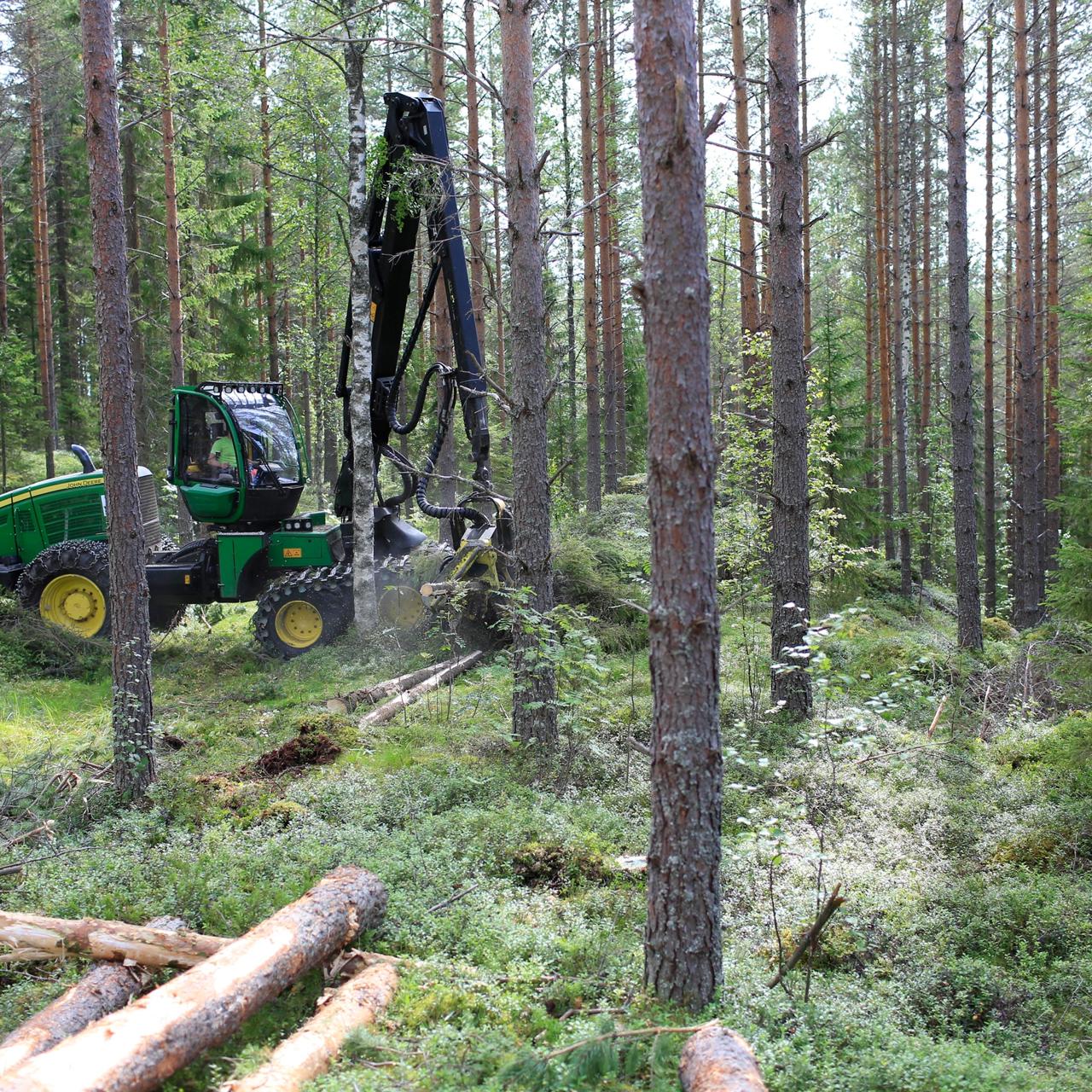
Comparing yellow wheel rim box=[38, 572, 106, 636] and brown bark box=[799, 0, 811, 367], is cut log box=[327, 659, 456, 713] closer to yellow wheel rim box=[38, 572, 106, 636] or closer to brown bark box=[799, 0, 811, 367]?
yellow wheel rim box=[38, 572, 106, 636]

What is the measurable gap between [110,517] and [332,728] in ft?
8.58

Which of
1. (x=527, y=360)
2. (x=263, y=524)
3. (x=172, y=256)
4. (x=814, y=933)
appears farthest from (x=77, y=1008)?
(x=172, y=256)

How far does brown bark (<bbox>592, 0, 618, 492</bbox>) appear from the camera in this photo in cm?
1911

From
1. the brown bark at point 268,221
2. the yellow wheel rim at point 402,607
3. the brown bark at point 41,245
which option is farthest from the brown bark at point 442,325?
the brown bark at point 41,245

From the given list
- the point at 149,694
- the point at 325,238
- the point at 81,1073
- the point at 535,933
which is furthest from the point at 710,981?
the point at 325,238

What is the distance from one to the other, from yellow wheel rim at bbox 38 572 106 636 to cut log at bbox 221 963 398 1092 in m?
9.62

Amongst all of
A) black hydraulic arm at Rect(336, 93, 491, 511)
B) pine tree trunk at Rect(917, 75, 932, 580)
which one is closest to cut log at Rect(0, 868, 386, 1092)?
black hydraulic arm at Rect(336, 93, 491, 511)

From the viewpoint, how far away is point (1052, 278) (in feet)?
61.5

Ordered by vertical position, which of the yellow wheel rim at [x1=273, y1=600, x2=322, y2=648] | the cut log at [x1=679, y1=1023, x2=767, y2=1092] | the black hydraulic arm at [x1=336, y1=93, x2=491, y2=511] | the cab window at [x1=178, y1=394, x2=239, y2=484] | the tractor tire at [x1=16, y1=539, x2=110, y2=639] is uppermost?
the black hydraulic arm at [x1=336, y1=93, x2=491, y2=511]

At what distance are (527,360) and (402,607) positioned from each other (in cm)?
516

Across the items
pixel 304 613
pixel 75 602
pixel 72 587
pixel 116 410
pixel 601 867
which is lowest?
pixel 601 867

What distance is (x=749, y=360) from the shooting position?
18.3 metres

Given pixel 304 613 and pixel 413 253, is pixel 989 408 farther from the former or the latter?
pixel 304 613

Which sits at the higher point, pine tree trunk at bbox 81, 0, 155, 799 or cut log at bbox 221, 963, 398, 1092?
pine tree trunk at bbox 81, 0, 155, 799
